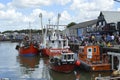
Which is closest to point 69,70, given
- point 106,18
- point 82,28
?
point 106,18

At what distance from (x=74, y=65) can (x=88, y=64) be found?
5.35 ft

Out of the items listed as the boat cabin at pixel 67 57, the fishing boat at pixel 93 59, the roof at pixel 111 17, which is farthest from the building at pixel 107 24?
the boat cabin at pixel 67 57

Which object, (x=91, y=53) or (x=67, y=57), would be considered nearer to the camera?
(x=67, y=57)

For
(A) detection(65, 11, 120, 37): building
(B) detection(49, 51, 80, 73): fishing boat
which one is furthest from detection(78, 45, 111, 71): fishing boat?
(A) detection(65, 11, 120, 37): building

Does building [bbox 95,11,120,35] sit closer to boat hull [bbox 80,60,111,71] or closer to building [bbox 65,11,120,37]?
building [bbox 65,11,120,37]

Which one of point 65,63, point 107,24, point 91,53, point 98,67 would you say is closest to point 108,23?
point 107,24

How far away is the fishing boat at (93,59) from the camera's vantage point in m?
37.2

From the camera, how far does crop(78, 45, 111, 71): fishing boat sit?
122 feet

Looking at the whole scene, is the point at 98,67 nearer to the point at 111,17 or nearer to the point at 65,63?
the point at 65,63

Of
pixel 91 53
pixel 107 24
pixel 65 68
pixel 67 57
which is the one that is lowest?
pixel 65 68

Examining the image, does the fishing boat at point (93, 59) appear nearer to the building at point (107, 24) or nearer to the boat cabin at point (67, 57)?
the boat cabin at point (67, 57)

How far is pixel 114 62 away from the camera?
3725cm

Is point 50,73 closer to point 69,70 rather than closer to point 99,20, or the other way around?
point 69,70

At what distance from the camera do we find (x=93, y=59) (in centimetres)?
3975
